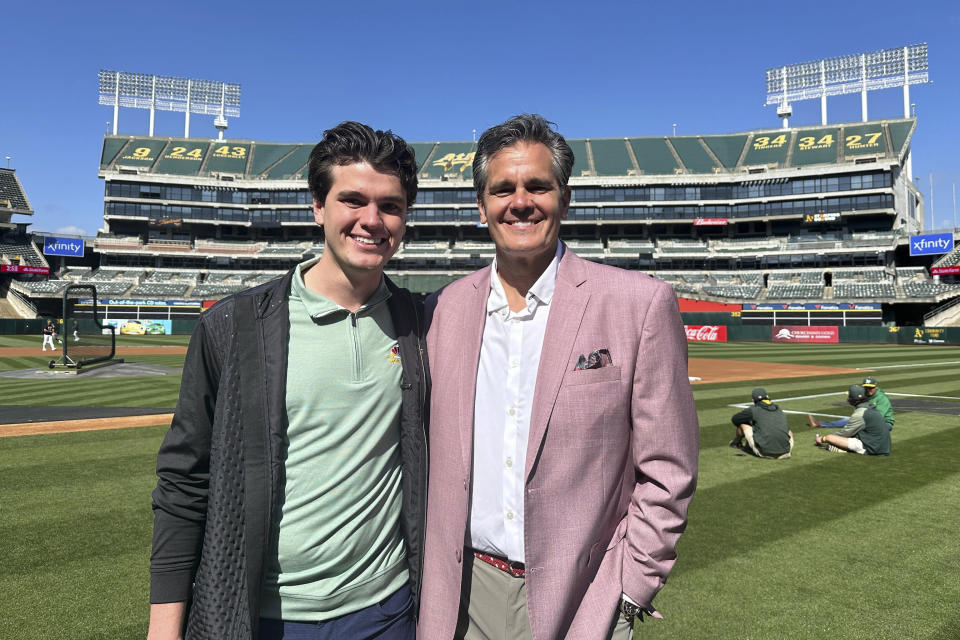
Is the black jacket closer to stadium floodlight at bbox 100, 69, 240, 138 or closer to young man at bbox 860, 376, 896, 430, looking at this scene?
young man at bbox 860, 376, 896, 430

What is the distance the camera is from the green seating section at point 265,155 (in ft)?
237

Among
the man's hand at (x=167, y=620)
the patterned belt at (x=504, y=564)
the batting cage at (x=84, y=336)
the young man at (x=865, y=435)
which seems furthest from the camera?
the batting cage at (x=84, y=336)

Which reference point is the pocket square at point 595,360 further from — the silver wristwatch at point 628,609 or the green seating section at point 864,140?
the green seating section at point 864,140

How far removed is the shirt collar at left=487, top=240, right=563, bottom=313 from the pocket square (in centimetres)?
33

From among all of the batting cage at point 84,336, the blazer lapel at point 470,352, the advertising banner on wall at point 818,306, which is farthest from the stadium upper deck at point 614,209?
the blazer lapel at point 470,352

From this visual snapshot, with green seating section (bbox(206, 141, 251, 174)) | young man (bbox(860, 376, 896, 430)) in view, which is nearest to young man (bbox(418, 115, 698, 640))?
young man (bbox(860, 376, 896, 430))

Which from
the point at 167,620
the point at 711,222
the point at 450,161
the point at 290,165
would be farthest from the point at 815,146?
the point at 167,620

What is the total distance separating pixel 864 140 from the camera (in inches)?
2504

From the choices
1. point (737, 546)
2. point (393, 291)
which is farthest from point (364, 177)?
point (737, 546)

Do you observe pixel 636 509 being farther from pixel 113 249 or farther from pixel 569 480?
pixel 113 249

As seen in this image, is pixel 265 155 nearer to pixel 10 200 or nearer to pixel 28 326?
pixel 10 200

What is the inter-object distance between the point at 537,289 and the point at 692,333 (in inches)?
1918

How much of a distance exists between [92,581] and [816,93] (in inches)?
3484

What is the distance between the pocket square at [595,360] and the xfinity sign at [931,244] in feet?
218
